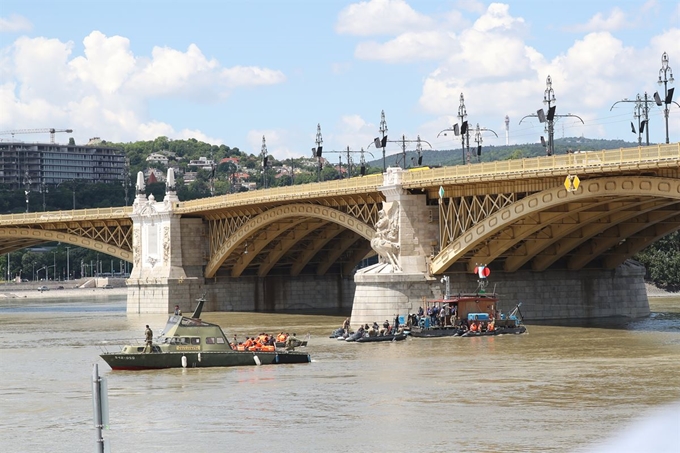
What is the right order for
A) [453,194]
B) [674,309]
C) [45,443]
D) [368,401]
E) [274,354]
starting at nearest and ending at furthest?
[45,443], [368,401], [274,354], [453,194], [674,309]

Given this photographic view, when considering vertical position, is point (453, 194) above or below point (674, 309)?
above

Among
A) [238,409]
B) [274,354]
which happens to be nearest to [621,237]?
[274,354]

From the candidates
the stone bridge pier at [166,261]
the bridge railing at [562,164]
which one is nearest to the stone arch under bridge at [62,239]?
the stone bridge pier at [166,261]

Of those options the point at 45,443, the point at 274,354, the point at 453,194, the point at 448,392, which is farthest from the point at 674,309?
the point at 45,443

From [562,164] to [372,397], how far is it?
86.0 feet

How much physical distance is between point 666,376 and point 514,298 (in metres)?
34.1

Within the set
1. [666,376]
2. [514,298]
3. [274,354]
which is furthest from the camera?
[514,298]

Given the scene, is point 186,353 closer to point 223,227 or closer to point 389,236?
point 389,236

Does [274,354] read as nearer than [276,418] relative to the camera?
No

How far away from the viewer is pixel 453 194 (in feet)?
264

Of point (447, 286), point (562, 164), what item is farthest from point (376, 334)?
point (562, 164)

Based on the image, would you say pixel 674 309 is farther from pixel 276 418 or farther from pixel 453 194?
pixel 276 418

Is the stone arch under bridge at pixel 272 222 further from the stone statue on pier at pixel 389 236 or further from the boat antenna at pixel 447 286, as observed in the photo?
the boat antenna at pixel 447 286

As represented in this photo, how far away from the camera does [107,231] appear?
129m
